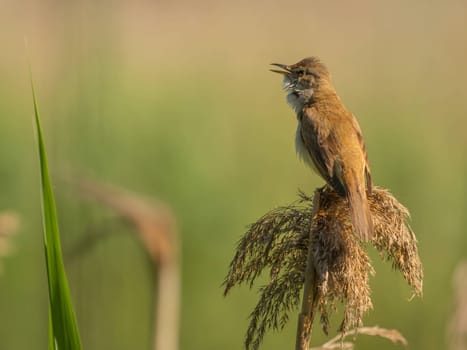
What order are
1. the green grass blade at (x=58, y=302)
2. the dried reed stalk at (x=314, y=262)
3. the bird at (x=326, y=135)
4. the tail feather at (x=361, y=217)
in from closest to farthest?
the green grass blade at (x=58, y=302) → the dried reed stalk at (x=314, y=262) → the tail feather at (x=361, y=217) → the bird at (x=326, y=135)

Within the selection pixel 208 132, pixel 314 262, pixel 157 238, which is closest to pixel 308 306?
pixel 314 262

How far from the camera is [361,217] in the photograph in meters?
→ 1.74

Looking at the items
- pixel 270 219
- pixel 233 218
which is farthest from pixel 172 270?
pixel 233 218

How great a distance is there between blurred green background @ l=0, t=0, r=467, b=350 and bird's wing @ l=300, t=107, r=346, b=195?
94 cm

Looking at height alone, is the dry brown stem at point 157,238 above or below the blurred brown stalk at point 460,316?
above

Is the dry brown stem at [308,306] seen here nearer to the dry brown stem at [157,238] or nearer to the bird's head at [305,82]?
the dry brown stem at [157,238]

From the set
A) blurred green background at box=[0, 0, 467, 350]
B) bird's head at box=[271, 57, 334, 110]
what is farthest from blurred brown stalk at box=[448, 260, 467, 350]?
blurred green background at box=[0, 0, 467, 350]

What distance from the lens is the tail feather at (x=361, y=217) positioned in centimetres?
169

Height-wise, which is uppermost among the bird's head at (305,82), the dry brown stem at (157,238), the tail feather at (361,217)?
the bird's head at (305,82)

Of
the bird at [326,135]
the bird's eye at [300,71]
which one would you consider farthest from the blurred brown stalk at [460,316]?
the bird's eye at [300,71]

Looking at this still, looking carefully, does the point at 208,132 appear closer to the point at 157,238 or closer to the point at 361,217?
the point at 157,238

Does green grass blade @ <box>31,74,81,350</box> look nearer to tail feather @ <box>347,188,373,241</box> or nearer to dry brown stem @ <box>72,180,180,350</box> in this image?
tail feather @ <box>347,188,373,241</box>

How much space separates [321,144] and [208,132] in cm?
198

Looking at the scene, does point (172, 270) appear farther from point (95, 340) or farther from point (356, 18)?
point (356, 18)
